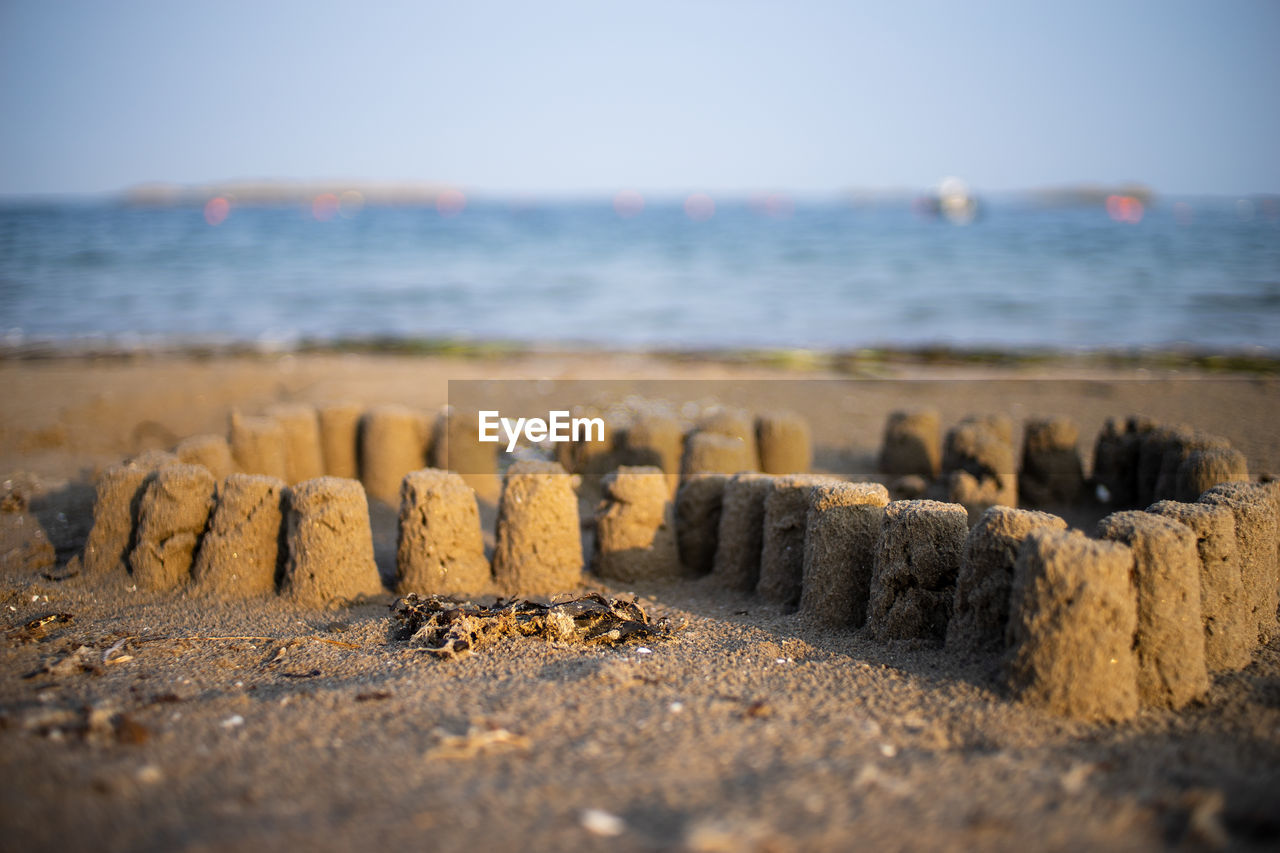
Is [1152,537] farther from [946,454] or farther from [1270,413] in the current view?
[1270,413]

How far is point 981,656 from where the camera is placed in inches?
118

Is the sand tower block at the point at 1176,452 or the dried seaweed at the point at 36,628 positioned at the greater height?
the sand tower block at the point at 1176,452

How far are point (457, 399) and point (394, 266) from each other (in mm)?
15886

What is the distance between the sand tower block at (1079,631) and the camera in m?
2.64

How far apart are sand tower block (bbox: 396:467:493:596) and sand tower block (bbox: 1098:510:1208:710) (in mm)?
2752

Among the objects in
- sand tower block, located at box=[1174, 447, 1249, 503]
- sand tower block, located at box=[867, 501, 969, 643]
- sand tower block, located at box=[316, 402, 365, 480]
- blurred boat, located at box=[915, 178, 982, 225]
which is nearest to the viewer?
sand tower block, located at box=[867, 501, 969, 643]

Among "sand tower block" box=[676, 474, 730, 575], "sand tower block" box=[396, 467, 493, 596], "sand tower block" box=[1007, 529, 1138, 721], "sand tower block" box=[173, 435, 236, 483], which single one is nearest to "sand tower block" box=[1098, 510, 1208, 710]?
"sand tower block" box=[1007, 529, 1138, 721]

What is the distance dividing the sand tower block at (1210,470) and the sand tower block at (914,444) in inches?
75.1

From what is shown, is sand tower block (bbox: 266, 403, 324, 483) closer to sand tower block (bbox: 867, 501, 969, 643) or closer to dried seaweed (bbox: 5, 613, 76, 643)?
dried seaweed (bbox: 5, 613, 76, 643)

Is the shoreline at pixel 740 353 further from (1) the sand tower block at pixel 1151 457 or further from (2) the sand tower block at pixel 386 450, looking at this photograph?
(2) the sand tower block at pixel 386 450

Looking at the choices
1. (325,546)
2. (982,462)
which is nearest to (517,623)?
(325,546)

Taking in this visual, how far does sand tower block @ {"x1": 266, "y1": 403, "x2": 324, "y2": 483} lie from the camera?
5574 mm

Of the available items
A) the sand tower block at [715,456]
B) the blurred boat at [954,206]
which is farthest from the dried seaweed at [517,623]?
the blurred boat at [954,206]

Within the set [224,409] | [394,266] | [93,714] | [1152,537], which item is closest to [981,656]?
[1152,537]
